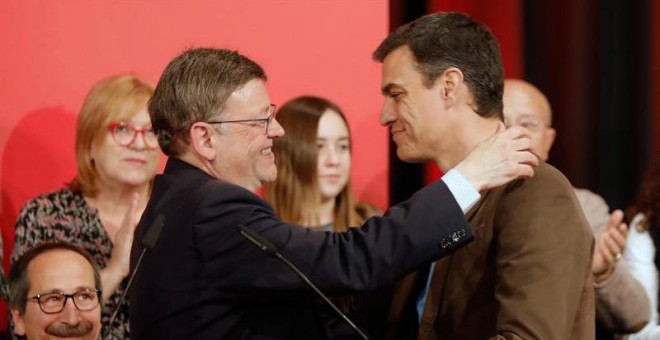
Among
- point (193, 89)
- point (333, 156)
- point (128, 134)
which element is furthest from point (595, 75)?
point (193, 89)

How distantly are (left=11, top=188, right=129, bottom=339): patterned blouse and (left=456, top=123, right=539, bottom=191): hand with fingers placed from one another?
1.50 meters

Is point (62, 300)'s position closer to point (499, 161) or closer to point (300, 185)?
point (300, 185)

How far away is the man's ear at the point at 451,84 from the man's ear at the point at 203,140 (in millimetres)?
521

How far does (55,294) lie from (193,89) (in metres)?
1.04

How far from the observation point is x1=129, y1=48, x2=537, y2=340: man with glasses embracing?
86.4 inches

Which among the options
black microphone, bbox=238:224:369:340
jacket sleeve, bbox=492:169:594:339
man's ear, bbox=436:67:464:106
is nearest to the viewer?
black microphone, bbox=238:224:369:340

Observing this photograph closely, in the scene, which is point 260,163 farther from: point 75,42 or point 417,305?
point 75,42

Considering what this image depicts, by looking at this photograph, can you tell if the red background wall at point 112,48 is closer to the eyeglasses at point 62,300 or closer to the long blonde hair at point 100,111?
the long blonde hair at point 100,111

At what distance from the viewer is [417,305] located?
2.56 meters

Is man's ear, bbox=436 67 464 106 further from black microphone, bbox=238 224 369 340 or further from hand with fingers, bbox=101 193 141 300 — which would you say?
hand with fingers, bbox=101 193 141 300

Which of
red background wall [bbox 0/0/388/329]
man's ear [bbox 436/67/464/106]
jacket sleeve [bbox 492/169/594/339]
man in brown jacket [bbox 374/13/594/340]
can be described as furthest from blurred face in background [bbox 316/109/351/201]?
jacket sleeve [bbox 492/169/594/339]

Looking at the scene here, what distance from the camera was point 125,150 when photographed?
3.62m

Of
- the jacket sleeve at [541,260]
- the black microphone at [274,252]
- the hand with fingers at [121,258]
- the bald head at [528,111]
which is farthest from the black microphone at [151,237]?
the bald head at [528,111]

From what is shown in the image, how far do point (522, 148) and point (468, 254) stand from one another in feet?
0.83
